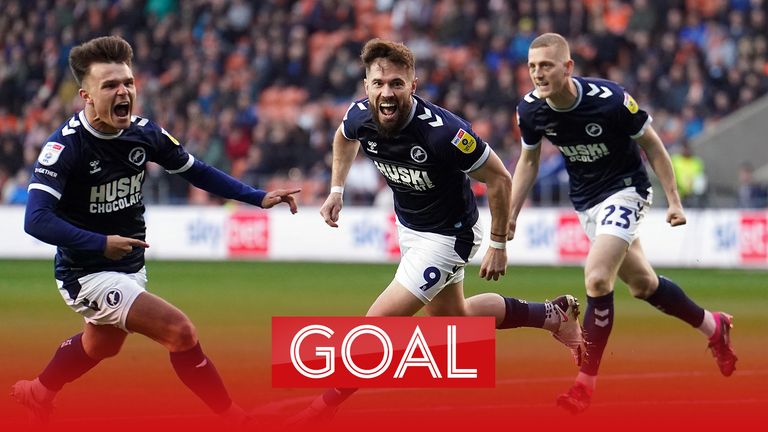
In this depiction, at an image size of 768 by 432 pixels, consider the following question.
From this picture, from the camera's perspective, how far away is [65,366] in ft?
25.8

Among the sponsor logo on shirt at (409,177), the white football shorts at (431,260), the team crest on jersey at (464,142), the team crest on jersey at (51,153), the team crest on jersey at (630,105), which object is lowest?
the white football shorts at (431,260)

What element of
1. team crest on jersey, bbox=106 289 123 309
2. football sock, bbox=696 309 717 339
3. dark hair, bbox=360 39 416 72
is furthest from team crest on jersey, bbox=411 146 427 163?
football sock, bbox=696 309 717 339

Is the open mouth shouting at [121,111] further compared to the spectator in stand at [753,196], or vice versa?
the spectator in stand at [753,196]

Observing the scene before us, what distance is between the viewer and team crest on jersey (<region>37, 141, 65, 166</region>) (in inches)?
286

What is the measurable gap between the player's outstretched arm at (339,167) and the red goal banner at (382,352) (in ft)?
3.22

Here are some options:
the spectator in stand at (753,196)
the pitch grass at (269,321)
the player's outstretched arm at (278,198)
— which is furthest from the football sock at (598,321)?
the spectator in stand at (753,196)

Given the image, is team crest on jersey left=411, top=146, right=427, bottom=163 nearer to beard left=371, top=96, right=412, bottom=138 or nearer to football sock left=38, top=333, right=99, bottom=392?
beard left=371, top=96, right=412, bottom=138

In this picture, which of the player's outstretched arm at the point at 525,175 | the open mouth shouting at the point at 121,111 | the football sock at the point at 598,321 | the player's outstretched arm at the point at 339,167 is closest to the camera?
the open mouth shouting at the point at 121,111

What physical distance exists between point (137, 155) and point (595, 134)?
11.5ft

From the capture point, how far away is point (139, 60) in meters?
30.0

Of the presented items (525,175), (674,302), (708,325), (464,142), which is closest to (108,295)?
(464,142)

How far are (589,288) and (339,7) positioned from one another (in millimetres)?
20657

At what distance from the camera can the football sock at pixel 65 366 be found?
784cm

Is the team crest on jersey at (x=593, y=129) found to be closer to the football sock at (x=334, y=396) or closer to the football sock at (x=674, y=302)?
the football sock at (x=674, y=302)
